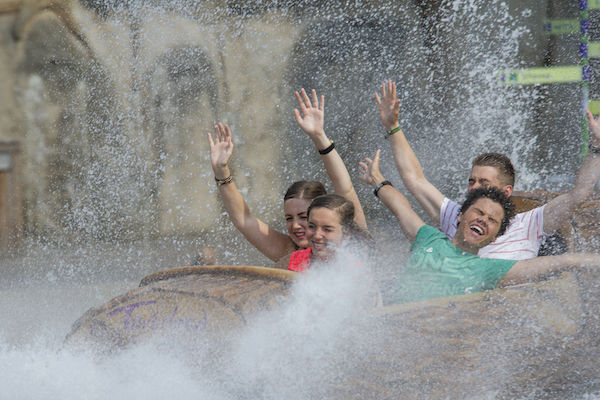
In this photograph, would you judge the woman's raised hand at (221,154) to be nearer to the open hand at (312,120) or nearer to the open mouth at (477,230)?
the open hand at (312,120)

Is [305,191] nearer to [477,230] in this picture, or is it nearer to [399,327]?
[477,230]

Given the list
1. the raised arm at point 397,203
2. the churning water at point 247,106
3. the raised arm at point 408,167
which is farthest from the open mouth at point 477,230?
the churning water at point 247,106

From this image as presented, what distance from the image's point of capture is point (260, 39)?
21.5 feet

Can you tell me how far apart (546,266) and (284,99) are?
15.4 feet

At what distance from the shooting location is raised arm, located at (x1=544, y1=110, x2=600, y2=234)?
250 cm

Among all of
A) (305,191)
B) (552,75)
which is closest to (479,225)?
(305,191)

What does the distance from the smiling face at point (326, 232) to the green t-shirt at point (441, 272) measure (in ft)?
0.96

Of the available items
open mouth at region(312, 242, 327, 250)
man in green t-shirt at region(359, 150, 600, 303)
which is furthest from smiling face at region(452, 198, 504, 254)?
open mouth at region(312, 242, 327, 250)

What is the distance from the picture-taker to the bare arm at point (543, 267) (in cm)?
215

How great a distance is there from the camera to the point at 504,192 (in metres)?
2.62

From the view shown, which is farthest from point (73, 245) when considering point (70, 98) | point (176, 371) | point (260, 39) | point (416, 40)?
point (176, 371)

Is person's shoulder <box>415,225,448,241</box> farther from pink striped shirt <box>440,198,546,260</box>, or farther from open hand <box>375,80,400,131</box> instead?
open hand <box>375,80,400,131</box>

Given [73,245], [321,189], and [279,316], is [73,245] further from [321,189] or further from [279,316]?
[279,316]

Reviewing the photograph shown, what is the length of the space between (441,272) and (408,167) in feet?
2.39
